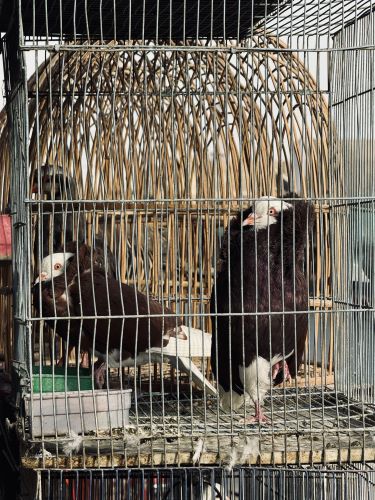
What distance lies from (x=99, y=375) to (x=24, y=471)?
843 millimetres

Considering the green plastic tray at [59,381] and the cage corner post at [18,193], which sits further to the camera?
the green plastic tray at [59,381]

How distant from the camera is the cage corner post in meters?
3.85

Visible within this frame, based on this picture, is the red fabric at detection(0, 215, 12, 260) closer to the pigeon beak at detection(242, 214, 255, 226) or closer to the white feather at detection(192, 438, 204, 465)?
the pigeon beak at detection(242, 214, 255, 226)

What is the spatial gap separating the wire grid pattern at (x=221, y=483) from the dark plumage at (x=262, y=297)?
0.38 metres

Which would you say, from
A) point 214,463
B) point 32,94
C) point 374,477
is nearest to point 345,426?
point 214,463

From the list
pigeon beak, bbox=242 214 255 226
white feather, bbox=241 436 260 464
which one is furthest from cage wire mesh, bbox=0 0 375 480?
pigeon beak, bbox=242 214 255 226

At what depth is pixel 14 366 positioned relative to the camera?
454cm

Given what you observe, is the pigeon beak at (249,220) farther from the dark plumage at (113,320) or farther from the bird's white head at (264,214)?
the dark plumage at (113,320)

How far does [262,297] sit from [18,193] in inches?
48.3

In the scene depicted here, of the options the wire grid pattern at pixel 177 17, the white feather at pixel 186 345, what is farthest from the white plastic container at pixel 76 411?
the wire grid pattern at pixel 177 17

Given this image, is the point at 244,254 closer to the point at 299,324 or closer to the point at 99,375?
the point at 299,324

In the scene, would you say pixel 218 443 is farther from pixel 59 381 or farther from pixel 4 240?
pixel 4 240

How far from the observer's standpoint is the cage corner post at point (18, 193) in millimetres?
3852

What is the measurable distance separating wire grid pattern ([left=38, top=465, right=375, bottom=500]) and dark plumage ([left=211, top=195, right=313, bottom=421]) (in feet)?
1.25
